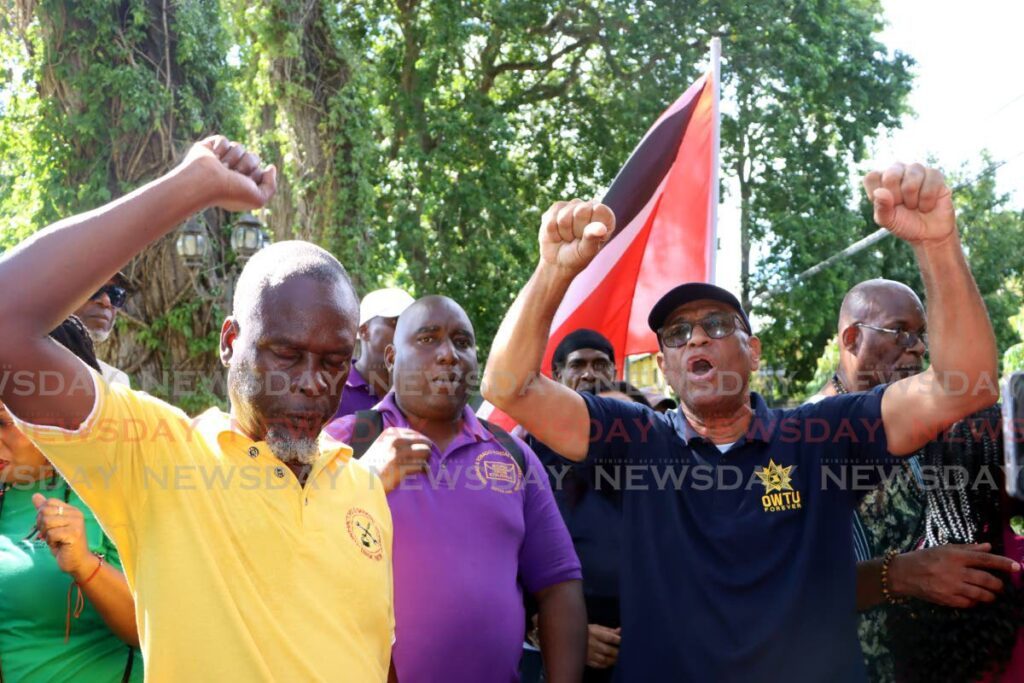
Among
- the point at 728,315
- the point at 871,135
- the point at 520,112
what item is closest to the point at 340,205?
the point at 520,112

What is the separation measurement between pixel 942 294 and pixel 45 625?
8.17 ft

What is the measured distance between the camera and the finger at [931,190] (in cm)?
260

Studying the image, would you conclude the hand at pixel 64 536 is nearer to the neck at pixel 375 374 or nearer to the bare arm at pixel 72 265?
Result: the bare arm at pixel 72 265

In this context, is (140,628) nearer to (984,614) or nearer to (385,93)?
(984,614)

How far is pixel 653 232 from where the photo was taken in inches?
249

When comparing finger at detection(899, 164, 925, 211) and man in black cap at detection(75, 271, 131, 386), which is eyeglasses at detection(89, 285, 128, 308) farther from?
finger at detection(899, 164, 925, 211)

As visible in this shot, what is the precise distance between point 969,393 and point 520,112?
50.1ft

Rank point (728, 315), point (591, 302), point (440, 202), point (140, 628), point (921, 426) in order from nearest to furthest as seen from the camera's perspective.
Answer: point (140, 628)
point (921, 426)
point (728, 315)
point (591, 302)
point (440, 202)

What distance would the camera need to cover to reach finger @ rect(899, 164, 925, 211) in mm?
2590

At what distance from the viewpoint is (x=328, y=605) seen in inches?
82.5

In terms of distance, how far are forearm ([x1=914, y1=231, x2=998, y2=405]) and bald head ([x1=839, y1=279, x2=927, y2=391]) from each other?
5.71 ft

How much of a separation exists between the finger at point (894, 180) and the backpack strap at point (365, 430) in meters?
1.78

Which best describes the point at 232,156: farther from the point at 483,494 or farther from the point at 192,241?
the point at 192,241

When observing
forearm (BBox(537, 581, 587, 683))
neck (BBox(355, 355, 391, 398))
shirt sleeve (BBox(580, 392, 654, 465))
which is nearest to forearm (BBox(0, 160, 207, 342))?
shirt sleeve (BBox(580, 392, 654, 465))
